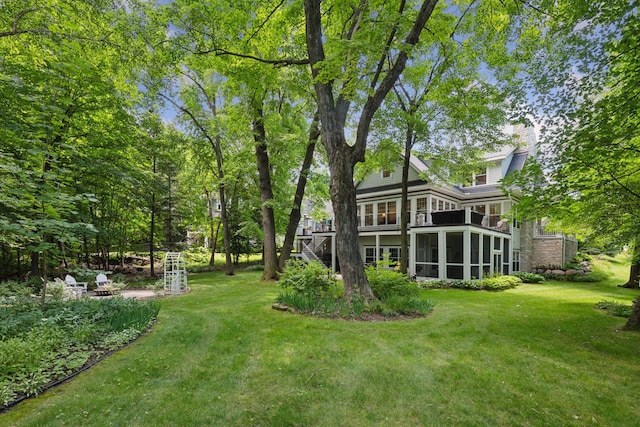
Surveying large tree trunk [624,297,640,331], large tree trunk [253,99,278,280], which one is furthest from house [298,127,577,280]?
large tree trunk [624,297,640,331]

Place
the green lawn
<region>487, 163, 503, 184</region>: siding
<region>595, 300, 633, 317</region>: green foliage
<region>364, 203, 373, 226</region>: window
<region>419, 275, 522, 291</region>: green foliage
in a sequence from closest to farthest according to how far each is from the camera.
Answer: the green lawn < <region>595, 300, 633, 317</region>: green foliage < <region>419, 275, 522, 291</region>: green foliage < <region>487, 163, 503, 184</region>: siding < <region>364, 203, 373, 226</region>: window

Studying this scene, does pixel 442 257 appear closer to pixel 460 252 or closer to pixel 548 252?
pixel 460 252

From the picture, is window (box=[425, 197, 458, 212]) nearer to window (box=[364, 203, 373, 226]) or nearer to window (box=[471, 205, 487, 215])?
window (box=[471, 205, 487, 215])

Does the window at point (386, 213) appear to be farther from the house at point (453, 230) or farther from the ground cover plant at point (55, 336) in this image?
the ground cover plant at point (55, 336)

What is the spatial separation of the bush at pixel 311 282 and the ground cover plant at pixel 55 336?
137 inches

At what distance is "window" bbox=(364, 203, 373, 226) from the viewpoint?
65.9 feet

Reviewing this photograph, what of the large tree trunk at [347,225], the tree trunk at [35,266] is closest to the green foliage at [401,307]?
the large tree trunk at [347,225]

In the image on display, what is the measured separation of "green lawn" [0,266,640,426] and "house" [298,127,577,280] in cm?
802

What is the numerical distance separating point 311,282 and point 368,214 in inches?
499

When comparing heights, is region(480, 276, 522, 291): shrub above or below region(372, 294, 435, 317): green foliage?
below

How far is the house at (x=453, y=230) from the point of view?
14.6 meters

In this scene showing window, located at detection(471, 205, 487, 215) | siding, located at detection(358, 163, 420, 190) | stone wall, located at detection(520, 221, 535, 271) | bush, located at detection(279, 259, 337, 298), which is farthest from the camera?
stone wall, located at detection(520, 221, 535, 271)

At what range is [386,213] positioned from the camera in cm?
1906

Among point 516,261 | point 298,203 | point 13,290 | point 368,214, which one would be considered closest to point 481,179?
point 516,261
